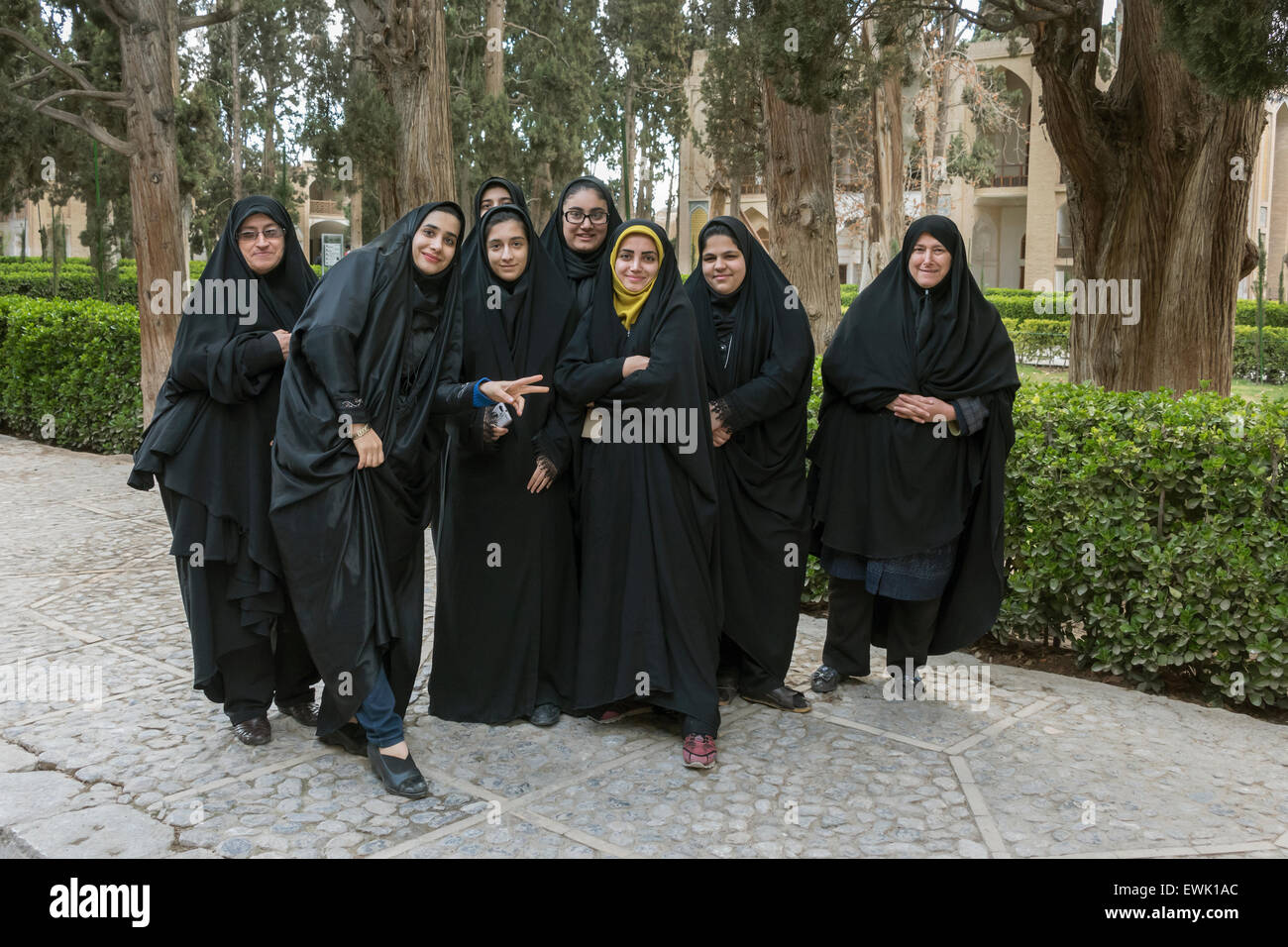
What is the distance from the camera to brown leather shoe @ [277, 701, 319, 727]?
3.85 m

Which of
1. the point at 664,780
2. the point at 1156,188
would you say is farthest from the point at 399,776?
the point at 1156,188

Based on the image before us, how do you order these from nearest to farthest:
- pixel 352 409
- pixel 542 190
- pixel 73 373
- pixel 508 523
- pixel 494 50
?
1. pixel 352 409
2. pixel 508 523
3. pixel 73 373
4. pixel 494 50
5. pixel 542 190

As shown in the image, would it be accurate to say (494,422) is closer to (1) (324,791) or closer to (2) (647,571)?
(2) (647,571)

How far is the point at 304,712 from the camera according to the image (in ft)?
12.7

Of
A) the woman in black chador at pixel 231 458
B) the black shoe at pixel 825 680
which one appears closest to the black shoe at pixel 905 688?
the black shoe at pixel 825 680

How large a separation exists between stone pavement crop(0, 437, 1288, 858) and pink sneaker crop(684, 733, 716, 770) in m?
0.04

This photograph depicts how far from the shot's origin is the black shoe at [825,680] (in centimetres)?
421

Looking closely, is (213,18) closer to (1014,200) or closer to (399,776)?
(399,776)

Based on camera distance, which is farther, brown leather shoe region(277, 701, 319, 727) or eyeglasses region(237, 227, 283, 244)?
brown leather shoe region(277, 701, 319, 727)

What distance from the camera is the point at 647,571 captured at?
12.3 ft

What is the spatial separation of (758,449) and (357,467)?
1.44 meters

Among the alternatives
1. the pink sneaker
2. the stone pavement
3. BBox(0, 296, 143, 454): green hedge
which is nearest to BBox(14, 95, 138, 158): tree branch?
BBox(0, 296, 143, 454): green hedge

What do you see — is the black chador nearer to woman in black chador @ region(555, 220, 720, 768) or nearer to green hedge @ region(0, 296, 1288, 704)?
woman in black chador @ region(555, 220, 720, 768)
